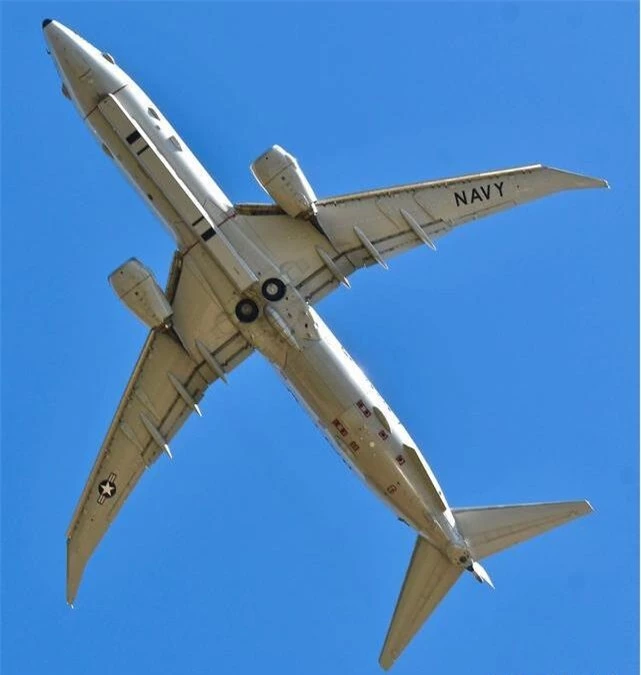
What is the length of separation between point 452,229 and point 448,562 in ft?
40.8

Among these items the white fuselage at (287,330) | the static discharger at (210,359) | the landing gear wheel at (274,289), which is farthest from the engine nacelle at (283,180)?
the static discharger at (210,359)

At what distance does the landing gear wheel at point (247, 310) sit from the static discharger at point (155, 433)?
6099 mm

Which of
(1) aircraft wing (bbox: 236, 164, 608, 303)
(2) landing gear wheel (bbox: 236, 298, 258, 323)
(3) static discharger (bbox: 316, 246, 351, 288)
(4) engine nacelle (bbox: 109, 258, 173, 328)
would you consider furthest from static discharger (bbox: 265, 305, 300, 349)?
(4) engine nacelle (bbox: 109, 258, 173, 328)

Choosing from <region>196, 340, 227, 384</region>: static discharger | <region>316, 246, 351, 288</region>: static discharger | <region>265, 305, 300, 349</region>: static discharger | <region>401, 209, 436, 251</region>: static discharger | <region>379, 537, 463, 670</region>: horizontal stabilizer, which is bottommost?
<region>379, 537, 463, 670</region>: horizontal stabilizer

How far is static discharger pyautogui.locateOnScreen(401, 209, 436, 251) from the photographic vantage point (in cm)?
4634

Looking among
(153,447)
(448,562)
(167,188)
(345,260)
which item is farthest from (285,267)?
(448,562)

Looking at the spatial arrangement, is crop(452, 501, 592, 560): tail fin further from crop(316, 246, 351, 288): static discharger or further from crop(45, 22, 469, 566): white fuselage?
crop(316, 246, 351, 288): static discharger

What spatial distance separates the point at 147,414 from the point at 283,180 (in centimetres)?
1065

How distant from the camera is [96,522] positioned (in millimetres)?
48312

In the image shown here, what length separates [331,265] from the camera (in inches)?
1820

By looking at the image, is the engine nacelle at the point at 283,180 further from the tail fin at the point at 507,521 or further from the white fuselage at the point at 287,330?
the tail fin at the point at 507,521

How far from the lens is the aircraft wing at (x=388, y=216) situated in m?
46.2

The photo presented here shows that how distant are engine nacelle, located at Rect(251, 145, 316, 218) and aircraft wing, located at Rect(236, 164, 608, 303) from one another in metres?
0.89

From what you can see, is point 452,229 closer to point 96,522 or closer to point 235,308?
point 235,308
